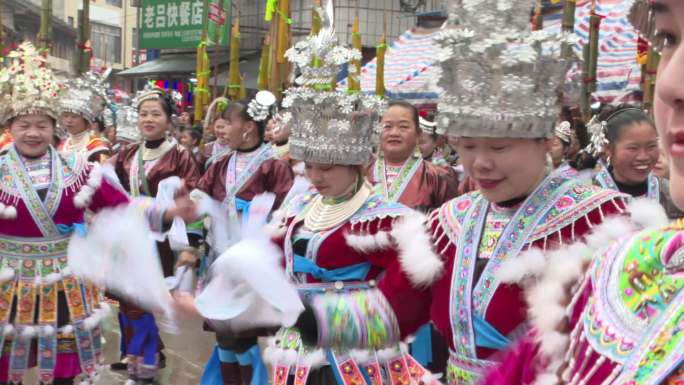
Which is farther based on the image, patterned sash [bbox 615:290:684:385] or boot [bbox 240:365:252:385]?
boot [bbox 240:365:252:385]

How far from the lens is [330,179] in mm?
3436

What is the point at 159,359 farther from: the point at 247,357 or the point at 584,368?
the point at 584,368

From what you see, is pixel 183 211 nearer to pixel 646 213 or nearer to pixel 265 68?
pixel 646 213

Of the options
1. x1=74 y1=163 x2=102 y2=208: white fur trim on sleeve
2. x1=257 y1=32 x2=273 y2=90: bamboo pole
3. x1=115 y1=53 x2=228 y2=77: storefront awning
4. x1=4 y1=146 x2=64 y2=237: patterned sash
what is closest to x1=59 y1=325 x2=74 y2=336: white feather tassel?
x1=4 y1=146 x2=64 y2=237: patterned sash

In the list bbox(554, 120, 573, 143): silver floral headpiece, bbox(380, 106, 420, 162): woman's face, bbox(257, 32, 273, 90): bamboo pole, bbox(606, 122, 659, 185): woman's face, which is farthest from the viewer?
bbox(257, 32, 273, 90): bamboo pole

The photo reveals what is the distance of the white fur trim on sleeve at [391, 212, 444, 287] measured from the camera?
2.24 metres

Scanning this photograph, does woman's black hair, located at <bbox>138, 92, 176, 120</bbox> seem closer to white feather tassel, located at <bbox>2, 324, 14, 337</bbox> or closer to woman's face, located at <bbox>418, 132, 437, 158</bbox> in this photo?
woman's face, located at <bbox>418, 132, 437, 158</bbox>

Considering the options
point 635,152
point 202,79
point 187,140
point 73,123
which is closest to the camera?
point 635,152

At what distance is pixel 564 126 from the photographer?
248 inches

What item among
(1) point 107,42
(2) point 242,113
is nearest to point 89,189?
(2) point 242,113

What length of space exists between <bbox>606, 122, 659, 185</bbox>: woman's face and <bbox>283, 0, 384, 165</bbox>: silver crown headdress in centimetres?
129

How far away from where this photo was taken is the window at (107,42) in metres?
39.1

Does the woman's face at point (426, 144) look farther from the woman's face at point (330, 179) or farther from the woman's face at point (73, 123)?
the woman's face at point (330, 179)

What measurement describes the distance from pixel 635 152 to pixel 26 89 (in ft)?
10.0
